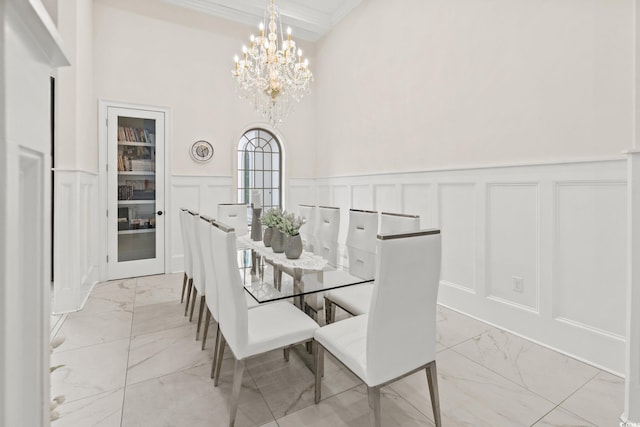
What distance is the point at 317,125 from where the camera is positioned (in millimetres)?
5551

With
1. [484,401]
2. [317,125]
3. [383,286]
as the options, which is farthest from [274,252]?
[317,125]

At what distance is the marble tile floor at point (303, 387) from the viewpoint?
1.66 metres

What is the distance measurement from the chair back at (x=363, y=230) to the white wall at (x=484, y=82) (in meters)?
0.96

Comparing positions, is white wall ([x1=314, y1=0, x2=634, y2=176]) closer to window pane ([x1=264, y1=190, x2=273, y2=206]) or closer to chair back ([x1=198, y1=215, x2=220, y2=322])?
window pane ([x1=264, y1=190, x2=273, y2=206])

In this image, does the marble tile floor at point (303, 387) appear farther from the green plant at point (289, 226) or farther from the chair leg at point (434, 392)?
the green plant at point (289, 226)

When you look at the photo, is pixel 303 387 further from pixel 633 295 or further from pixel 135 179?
pixel 135 179

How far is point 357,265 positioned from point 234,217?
2072mm

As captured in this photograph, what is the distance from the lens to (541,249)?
243 cm

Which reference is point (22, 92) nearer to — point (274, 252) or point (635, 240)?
point (274, 252)

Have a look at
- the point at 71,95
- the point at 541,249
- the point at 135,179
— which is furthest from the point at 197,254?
the point at 541,249

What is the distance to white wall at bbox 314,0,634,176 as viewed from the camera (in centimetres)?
210

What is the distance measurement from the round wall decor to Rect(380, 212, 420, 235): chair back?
9.89ft

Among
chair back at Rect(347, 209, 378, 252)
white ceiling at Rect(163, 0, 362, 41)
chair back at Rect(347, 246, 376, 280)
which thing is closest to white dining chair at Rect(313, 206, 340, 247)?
chair back at Rect(347, 209, 378, 252)

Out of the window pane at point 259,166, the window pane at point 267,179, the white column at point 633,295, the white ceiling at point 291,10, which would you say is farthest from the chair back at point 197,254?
the white ceiling at point 291,10
